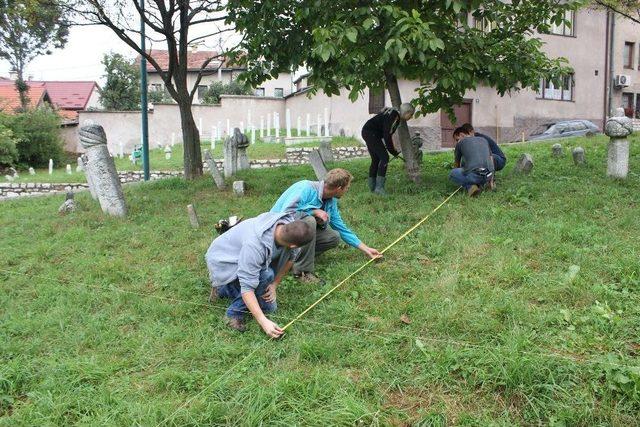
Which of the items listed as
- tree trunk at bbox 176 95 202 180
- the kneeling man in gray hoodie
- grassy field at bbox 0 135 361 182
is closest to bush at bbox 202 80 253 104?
grassy field at bbox 0 135 361 182

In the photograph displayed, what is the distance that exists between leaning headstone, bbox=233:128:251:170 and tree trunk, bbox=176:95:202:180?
2.64 ft

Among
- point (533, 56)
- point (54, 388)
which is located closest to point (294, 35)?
point (533, 56)

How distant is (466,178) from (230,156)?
546cm

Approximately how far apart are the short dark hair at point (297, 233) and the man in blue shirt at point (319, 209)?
0.70 m

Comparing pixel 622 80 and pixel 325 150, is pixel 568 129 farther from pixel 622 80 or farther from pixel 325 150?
pixel 325 150

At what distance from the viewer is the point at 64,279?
5379 millimetres

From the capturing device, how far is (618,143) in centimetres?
788

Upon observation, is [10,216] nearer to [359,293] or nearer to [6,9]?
[6,9]

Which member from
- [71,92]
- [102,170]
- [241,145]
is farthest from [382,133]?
[71,92]

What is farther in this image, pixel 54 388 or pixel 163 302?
pixel 163 302

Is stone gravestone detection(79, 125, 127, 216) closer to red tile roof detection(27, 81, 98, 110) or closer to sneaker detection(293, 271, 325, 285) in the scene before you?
sneaker detection(293, 271, 325, 285)

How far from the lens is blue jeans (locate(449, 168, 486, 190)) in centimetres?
741

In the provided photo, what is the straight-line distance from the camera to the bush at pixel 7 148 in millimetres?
20750

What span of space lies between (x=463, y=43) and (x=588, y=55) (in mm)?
22523
